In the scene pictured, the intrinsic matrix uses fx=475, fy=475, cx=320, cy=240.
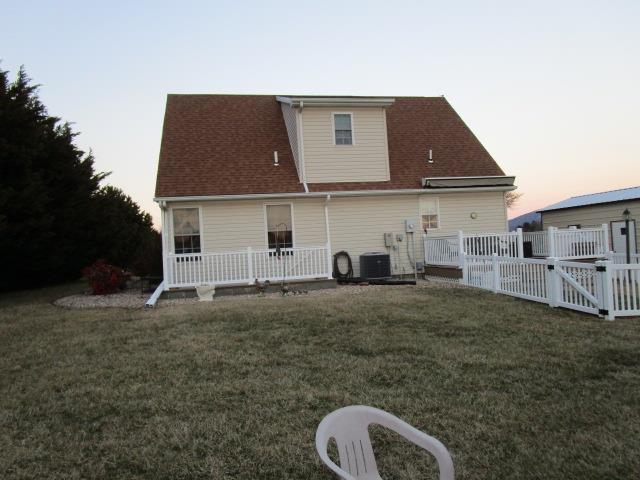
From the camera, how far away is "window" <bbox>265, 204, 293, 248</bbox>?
1471 centimetres

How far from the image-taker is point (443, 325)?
7473mm

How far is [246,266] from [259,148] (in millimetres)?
4648

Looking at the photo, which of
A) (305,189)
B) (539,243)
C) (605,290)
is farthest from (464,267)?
(305,189)

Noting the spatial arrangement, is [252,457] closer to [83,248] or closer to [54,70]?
[54,70]

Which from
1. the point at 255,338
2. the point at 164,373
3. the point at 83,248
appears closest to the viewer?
the point at 164,373

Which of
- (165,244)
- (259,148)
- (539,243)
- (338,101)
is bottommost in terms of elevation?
(539,243)

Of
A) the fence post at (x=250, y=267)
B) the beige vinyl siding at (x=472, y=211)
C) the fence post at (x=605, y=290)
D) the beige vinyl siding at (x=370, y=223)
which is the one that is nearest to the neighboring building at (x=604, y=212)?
the beige vinyl siding at (x=472, y=211)

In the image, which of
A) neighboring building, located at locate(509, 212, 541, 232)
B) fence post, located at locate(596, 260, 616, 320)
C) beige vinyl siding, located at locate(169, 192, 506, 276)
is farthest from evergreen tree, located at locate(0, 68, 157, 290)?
neighboring building, located at locate(509, 212, 541, 232)

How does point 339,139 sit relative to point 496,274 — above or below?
above

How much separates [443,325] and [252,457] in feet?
15.8

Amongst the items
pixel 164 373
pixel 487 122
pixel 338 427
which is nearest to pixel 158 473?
pixel 338 427

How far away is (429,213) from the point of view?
1575 centimetres

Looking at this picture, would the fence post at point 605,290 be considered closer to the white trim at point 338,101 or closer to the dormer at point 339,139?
the dormer at point 339,139

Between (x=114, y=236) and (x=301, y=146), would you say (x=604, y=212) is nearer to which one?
(x=301, y=146)
